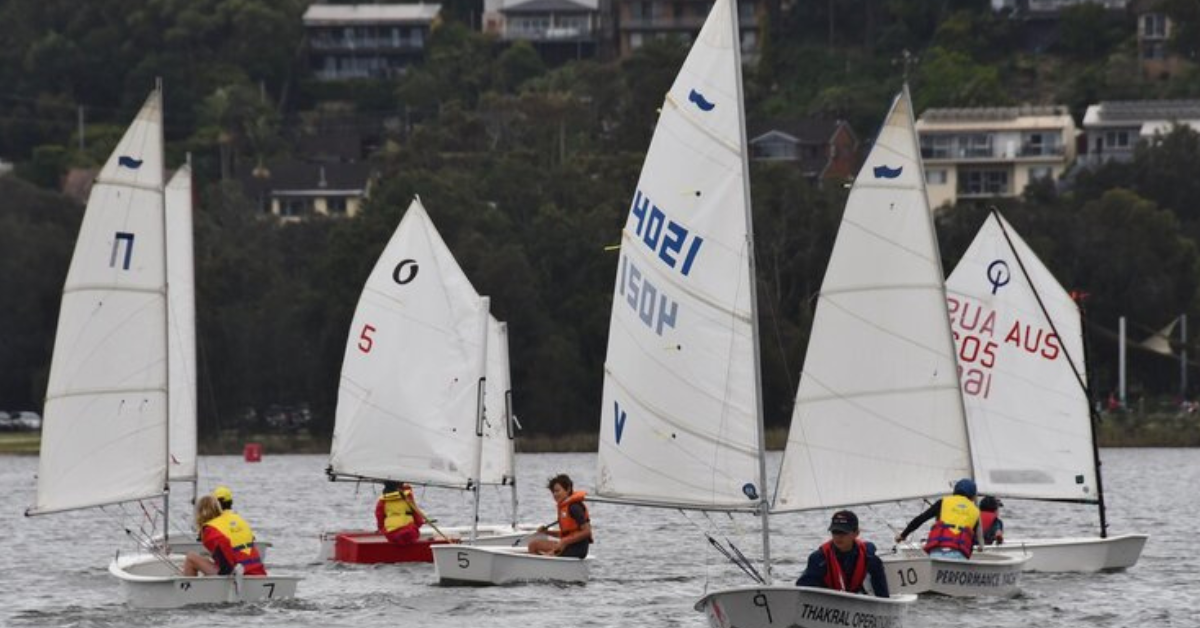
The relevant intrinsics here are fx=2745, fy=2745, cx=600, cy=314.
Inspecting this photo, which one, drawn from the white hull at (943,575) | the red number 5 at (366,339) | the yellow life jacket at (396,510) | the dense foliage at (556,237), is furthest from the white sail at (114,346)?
the dense foliage at (556,237)

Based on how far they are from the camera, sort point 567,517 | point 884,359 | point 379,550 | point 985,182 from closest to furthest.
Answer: point 884,359
point 567,517
point 379,550
point 985,182

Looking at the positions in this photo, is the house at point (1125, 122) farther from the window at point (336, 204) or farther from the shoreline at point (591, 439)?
the shoreline at point (591, 439)

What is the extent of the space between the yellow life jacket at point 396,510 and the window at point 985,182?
117537 millimetres

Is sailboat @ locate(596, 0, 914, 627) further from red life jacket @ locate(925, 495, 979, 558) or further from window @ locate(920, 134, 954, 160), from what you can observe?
window @ locate(920, 134, 954, 160)

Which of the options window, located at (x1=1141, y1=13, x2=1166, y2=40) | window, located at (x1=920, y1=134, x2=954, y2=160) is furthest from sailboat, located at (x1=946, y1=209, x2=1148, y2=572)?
window, located at (x1=1141, y1=13, x2=1166, y2=40)

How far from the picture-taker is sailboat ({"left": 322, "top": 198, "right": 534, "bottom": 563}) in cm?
4591

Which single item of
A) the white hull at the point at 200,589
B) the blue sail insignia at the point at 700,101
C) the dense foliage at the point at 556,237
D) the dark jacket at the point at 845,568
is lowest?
the white hull at the point at 200,589

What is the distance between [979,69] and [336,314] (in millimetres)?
84219

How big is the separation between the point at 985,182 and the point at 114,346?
124266 millimetres

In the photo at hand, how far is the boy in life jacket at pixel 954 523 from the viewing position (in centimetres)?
3541

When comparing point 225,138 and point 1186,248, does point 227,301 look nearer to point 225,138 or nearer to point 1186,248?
point 1186,248

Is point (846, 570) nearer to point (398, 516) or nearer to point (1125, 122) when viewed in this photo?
point (398, 516)

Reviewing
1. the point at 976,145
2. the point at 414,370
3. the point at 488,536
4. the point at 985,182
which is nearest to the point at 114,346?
the point at 488,536

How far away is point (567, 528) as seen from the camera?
3888cm
